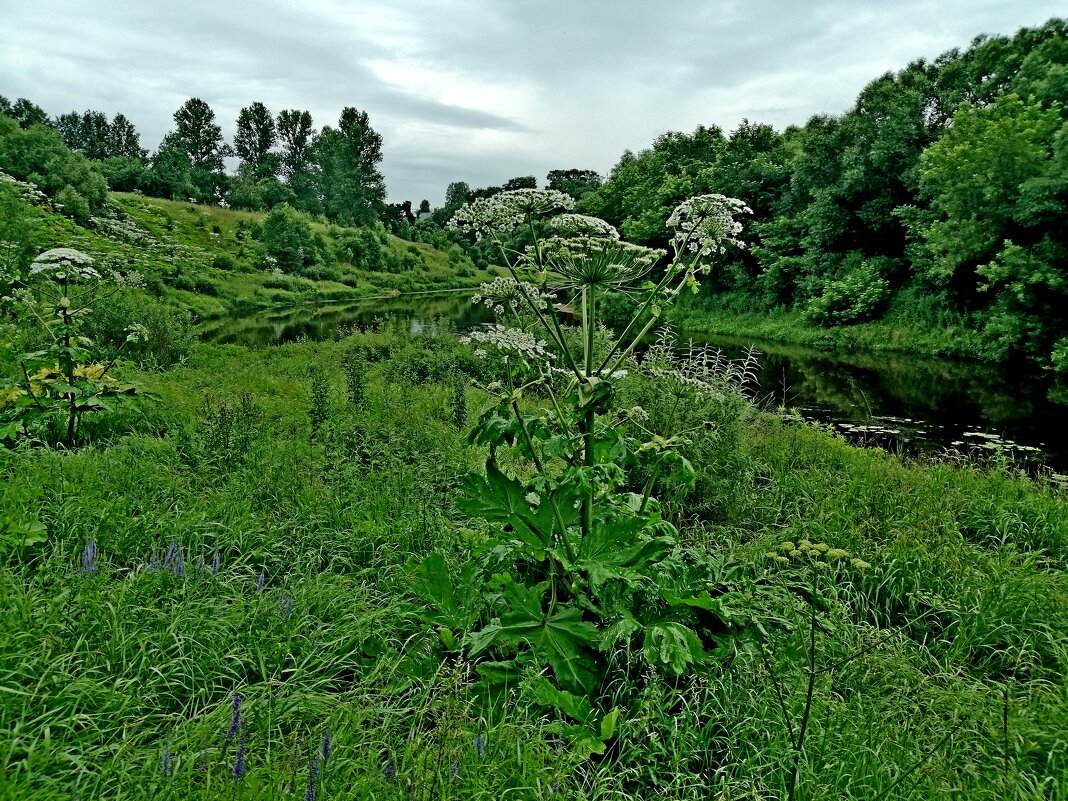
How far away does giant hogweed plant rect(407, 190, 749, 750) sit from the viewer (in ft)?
8.73

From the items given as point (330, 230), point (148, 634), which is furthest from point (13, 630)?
point (330, 230)

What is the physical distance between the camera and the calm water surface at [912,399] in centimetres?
1057

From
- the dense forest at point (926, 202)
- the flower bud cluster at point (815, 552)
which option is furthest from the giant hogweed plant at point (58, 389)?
the dense forest at point (926, 202)

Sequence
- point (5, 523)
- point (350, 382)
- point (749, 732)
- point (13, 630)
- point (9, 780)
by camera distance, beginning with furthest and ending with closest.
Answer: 1. point (350, 382)
2. point (5, 523)
3. point (749, 732)
4. point (13, 630)
5. point (9, 780)

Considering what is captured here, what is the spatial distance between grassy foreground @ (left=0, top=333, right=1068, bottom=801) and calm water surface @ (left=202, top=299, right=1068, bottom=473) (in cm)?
449

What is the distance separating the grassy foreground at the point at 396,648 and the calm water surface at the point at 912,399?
449 cm

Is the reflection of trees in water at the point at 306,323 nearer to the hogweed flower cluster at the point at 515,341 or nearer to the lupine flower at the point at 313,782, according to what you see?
the hogweed flower cluster at the point at 515,341

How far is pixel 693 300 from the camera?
38406 mm

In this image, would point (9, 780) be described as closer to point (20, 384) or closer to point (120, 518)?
point (120, 518)

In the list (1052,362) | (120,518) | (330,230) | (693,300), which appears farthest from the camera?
(330,230)

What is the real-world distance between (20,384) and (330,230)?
204 feet

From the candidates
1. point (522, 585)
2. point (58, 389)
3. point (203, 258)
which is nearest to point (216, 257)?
point (203, 258)

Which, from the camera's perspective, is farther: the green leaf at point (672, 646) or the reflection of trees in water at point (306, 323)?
the reflection of trees in water at point (306, 323)

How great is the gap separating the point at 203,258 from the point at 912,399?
95.5 feet
